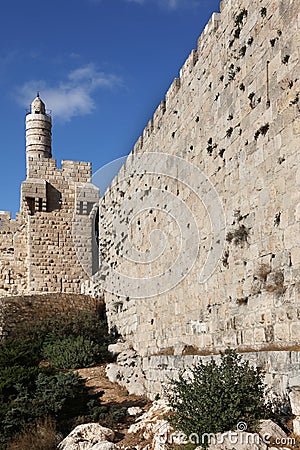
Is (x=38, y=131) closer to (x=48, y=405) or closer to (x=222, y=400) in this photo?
(x=48, y=405)

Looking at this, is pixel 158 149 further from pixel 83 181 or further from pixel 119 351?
pixel 83 181

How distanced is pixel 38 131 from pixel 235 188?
19.0 metres

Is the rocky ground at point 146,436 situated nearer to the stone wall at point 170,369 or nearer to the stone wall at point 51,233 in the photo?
the stone wall at point 170,369

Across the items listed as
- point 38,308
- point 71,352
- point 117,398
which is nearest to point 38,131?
point 38,308

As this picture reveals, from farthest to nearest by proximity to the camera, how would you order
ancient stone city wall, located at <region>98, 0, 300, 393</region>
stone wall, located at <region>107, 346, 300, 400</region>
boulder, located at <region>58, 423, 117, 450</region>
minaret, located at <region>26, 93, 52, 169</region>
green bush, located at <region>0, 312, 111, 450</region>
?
minaret, located at <region>26, 93, 52, 169</region> → green bush, located at <region>0, 312, 111, 450</region> → boulder, located at <region>58, 423, 117, 450</region> → ancient stone city wall, located at <region>98, 0, 300, 393</region> → stone wall, located at <region>107, 346, 300, 400</region>

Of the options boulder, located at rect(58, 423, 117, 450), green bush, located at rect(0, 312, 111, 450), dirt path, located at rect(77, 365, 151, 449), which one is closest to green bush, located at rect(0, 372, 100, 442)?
green bush, located at rect(0, 312, 111, 450)

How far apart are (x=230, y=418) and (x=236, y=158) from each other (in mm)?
3496

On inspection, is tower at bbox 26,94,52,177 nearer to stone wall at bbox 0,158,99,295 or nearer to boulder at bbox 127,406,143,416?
stone wall at bbox 0,158,99,295

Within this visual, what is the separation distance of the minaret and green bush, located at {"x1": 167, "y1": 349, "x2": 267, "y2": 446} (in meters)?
20.4

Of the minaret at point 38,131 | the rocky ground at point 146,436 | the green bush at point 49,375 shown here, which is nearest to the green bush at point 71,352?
the green bush at point 49,375

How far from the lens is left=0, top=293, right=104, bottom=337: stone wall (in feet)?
44.2

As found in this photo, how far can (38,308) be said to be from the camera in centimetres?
1420

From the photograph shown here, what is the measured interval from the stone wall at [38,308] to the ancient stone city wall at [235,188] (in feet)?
11.6

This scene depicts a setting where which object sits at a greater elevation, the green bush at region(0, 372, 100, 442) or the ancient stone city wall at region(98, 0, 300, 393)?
the ancient stone city wall at region(98, 0, 300, 393)
